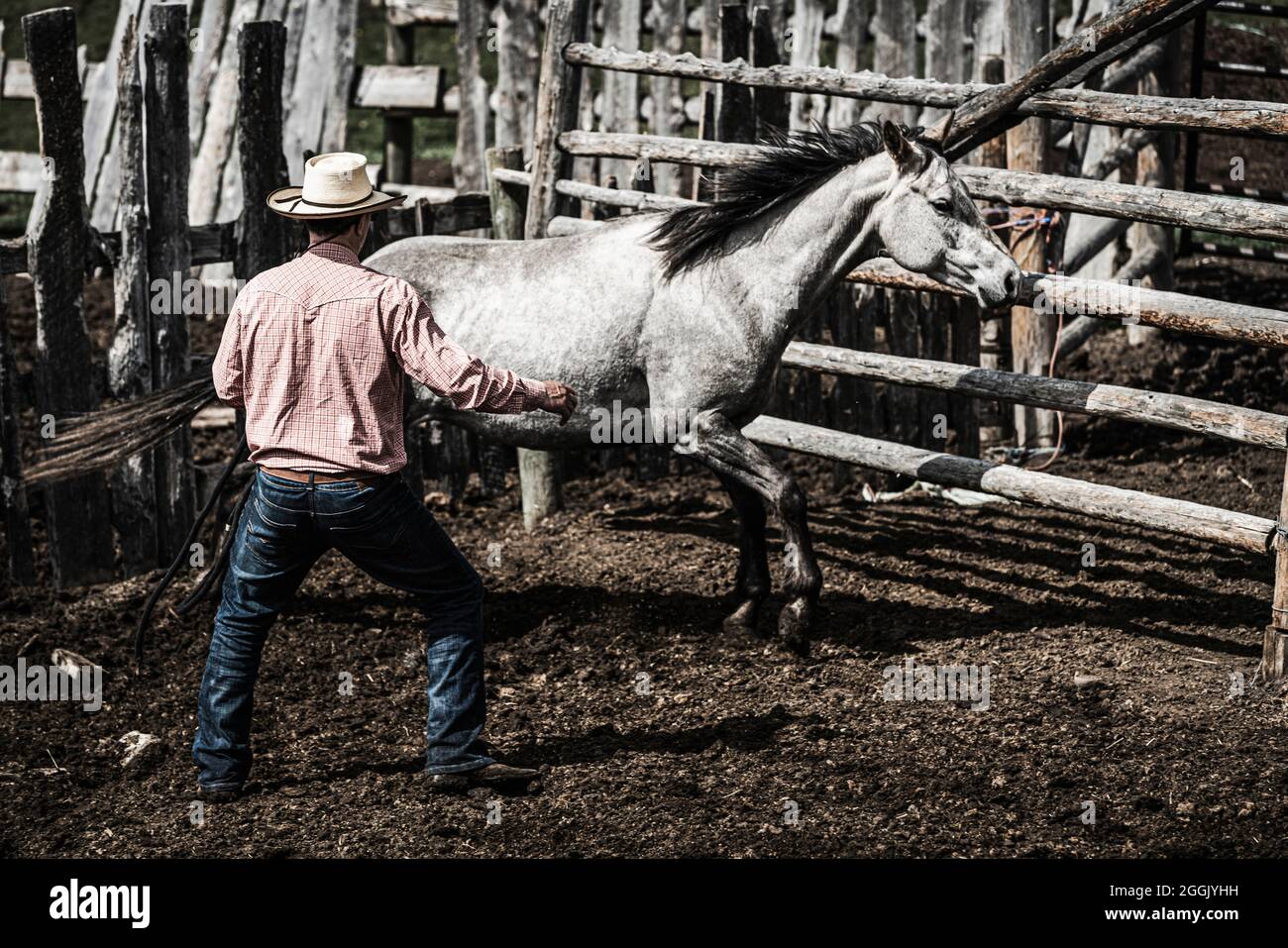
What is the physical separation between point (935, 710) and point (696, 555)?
201cm

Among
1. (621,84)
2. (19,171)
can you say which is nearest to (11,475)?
(621,84)

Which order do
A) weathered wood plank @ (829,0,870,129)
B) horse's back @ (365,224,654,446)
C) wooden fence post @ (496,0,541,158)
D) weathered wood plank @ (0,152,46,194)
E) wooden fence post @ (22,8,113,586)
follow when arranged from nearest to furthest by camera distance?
horse's back @ (365,224,654,446) → wooden fence post @ (22,8,113,586) → wooden fence post @ (496,0,541,158) → weathered wood plank @ (829,0,870,129) → weathered wood plank @ (0,152,46,194)

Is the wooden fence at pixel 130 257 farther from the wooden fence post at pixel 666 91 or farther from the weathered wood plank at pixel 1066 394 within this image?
the wooden fence post at pixel 666 91

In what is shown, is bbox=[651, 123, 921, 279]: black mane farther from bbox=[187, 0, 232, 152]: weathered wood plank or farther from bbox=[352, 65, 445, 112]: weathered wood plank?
bbox=[187, 0, 232, 152]: weathered wood plank

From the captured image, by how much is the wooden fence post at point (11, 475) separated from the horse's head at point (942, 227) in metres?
3.77

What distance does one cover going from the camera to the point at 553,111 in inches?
292

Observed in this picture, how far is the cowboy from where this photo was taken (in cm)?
433

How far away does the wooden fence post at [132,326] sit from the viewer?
21.3 feet

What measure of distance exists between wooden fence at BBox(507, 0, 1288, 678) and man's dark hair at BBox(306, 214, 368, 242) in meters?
2.65

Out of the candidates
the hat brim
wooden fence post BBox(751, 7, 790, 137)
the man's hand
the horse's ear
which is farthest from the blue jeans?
wooden fence post BBox(751, 7, 790, 137)

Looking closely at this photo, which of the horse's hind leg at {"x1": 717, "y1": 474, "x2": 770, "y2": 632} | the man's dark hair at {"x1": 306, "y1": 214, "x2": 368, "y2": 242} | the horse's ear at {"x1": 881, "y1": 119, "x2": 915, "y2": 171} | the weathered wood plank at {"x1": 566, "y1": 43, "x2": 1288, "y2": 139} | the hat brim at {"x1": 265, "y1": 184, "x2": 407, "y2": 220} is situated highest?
the weathered wood plank at {"x1": 566, "y1": 43, "x2": 1288, "y2": 139}

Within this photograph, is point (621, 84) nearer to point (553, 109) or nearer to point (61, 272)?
point (553, 109)

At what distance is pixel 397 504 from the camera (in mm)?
4492

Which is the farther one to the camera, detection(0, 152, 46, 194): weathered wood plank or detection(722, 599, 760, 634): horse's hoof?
detection(0, 152, 46, 194): weathered wood plank
